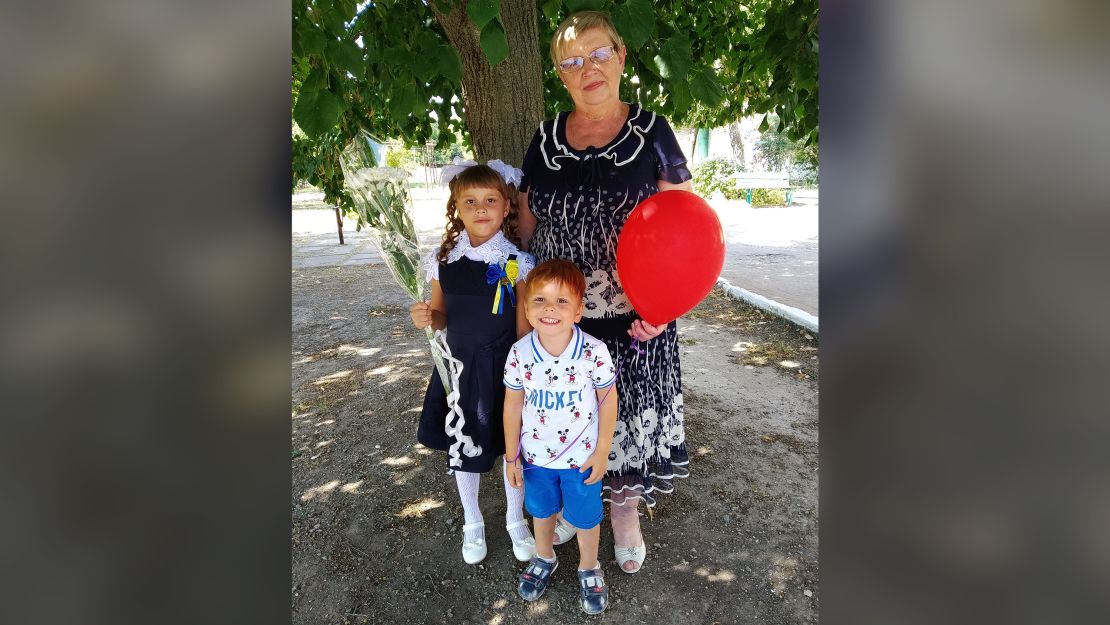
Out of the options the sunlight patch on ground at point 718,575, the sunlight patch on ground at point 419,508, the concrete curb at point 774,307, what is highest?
the concrete curb at point 774,307

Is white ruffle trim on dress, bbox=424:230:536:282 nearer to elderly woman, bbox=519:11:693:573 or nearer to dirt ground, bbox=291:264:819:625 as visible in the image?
elderly woman, bbox=519:11:693:573

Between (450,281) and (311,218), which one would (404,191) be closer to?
(450,281)

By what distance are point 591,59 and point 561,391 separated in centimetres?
108

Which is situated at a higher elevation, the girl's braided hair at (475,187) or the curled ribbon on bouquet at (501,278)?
the girl's braided hair at (475,187)

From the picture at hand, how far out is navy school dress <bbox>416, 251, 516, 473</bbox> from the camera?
2250 millimetres

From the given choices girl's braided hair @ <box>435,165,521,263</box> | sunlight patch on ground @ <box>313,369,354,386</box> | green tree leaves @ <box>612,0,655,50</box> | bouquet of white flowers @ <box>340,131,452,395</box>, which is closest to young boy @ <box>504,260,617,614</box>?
girl's braided hair @ <box>435,165,521,263</box>

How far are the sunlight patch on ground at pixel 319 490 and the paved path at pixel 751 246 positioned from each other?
1.41 m

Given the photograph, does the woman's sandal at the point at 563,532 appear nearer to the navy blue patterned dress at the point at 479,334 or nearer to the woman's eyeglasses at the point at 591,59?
the navy blue patterned dress at the point at 479,334

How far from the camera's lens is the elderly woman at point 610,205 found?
2.01 meters

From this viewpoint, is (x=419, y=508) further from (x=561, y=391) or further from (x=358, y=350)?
(x=358, y=350)

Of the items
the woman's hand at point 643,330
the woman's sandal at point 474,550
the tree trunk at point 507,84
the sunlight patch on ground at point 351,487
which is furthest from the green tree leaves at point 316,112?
the sunlight patch on ground at point 351,487

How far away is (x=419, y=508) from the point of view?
3.02m

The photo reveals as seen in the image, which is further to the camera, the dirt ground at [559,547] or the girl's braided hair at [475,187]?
the dirt ground at [559,547]
